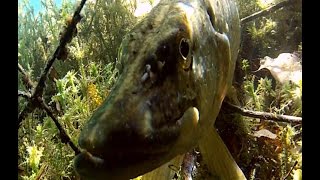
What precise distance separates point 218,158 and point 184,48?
4.47ft

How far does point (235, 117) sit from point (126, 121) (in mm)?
2222

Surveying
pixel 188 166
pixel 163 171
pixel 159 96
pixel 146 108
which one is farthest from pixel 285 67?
pixel 146 108

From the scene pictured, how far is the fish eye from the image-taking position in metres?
1.82

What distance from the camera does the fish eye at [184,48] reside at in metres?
1.82

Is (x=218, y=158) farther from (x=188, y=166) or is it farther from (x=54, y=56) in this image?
(x=54, y=56)

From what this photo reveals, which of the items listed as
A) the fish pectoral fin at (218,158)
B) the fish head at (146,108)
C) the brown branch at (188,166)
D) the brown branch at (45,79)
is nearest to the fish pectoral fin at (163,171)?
the brown branch at (188,166)

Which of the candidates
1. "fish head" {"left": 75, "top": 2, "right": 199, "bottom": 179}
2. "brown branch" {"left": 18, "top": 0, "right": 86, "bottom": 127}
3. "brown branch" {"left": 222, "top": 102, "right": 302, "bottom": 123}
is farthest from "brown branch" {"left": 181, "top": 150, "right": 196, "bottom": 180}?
"brown branch" {"left": 18, "top": 0, "right": 86, "bottom": 127}

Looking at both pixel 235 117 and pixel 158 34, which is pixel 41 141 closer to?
pixel 235 117

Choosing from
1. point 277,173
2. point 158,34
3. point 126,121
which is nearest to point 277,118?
point 277,173

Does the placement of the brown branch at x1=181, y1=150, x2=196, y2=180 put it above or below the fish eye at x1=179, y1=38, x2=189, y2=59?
below

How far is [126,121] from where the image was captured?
1.49m

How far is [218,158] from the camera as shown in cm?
294

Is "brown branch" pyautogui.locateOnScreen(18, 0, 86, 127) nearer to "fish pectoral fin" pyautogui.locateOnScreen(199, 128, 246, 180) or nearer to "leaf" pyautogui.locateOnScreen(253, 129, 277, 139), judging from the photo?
"fish pectoral fin" pyautogui.locateOnScreen(199, 128, 246, 180)

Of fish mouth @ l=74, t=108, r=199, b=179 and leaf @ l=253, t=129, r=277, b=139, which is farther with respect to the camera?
leaf @ l=253, t=129, r=277, b=139
